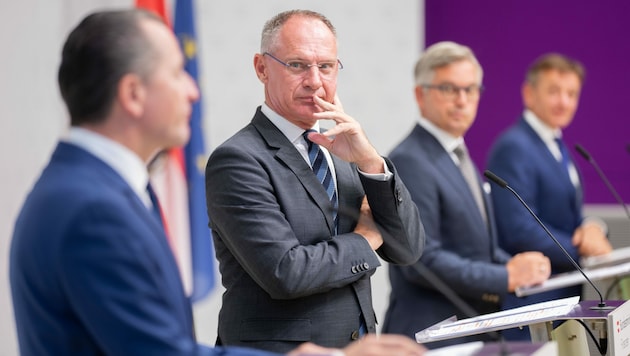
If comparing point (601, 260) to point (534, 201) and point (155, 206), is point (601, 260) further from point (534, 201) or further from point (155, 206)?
point (155, 206)

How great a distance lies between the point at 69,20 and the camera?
5129 mm

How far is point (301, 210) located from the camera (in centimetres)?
247

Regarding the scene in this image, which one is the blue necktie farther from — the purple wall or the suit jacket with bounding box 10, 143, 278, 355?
the purple wall

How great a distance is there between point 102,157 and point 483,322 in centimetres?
106

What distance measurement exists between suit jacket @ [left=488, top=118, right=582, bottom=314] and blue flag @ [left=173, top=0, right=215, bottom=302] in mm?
1569

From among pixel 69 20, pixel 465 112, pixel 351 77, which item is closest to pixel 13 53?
pixel 69 20

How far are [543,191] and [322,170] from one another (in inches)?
86.0

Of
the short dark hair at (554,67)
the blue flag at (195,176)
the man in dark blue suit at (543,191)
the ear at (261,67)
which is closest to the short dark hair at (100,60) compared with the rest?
the ear at (261,67)

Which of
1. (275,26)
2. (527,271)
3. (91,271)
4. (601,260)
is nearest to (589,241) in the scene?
(601,260)

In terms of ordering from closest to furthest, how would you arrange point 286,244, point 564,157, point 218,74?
point 286,244 → point 564,157 → point 218,74

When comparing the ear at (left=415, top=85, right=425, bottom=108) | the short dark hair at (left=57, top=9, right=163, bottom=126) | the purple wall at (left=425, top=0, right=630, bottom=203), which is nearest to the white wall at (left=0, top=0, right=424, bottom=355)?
the purple wall at (left=425, top=0, right=630, bottom=203)

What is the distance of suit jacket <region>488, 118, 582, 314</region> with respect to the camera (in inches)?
167

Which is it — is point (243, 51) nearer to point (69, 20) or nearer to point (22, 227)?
point (69, 20)

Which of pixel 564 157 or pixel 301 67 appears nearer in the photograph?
pixel 301 67
